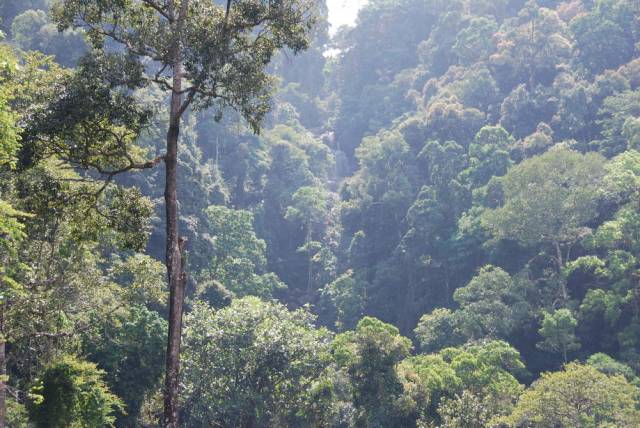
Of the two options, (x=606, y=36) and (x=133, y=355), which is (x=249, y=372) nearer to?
(x=133, y=355)

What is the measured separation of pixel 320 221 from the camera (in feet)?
176

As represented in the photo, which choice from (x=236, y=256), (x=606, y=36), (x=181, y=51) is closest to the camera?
(x=181, y=51)

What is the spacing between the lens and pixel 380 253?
47125 mm

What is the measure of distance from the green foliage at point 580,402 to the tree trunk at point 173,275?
1534 cm

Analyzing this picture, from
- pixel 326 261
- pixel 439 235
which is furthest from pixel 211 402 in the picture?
pixel 326 261

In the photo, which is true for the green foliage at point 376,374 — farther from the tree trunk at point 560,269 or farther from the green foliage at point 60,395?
the tree trunk at point 560,269

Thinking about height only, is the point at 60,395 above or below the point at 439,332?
below

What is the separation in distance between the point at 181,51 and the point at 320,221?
44.2 meters

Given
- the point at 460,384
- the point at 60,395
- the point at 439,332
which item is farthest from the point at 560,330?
the point at 60,395

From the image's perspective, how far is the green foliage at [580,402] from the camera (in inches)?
785

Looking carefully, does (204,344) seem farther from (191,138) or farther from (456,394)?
(191,138)

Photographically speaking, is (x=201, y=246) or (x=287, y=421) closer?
(x=287, y=421)

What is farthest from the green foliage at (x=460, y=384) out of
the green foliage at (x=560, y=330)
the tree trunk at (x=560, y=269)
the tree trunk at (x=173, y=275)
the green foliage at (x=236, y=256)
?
the green foliage at (x=236, y=256)

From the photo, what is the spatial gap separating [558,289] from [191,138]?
27.0 meters
